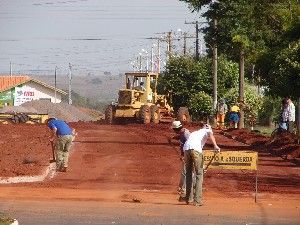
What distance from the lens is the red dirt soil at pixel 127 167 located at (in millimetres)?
25266

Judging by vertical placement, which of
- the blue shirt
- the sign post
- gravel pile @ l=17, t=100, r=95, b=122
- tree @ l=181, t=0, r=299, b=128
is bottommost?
gravel pile @ l=17, t=100, r=95, b=122

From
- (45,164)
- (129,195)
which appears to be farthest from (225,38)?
(129,195)

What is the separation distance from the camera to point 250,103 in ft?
226

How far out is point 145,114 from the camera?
58.8 m

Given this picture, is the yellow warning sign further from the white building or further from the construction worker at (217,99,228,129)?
the white building

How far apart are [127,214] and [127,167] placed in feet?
39.0

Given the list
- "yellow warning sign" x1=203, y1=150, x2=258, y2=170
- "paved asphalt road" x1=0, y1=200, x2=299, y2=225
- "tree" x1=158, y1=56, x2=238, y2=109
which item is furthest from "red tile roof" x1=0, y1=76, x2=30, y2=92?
"paved asphalt road" x1=0, y1=200, x2=299, y2=225

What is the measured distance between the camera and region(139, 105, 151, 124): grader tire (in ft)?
193

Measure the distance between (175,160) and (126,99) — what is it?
89.5ft

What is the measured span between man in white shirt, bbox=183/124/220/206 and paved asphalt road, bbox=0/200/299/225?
33cm

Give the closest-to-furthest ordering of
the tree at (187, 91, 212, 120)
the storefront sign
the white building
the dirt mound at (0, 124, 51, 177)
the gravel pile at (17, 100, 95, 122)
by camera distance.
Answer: the dirt mound at (0, 124, 51, 177)
the tree at (187, 91, 212, 120)
the gravel pile at (17, 100, 95, 122)
the white building
the storefront sign

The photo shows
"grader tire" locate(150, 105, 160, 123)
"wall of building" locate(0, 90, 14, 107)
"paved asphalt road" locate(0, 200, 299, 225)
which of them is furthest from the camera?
"wall of building" locate(0, 90, 14, 107)

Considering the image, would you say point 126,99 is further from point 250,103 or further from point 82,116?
point 82,116

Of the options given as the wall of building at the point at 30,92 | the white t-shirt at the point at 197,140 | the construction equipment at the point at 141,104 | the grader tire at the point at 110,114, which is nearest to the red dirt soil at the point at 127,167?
the white t-shirt at the point at 197,140
